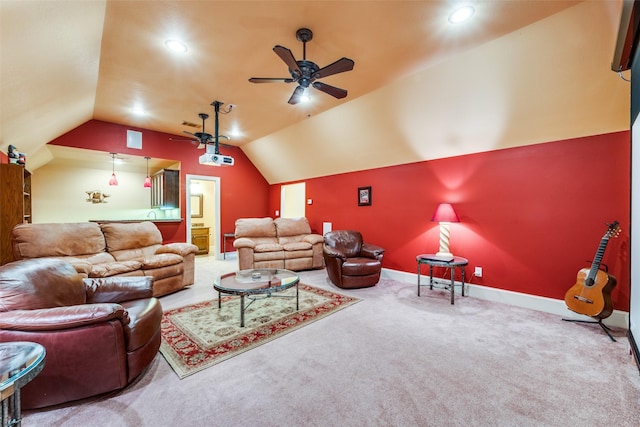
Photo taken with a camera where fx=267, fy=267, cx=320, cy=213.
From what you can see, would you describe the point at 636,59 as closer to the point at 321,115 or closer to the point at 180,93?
the point at 321,115

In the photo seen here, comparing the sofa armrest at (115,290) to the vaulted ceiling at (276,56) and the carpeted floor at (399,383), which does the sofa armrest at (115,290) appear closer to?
the carpeted floor at (399,383)

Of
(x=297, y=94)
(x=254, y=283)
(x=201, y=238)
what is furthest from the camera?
(x=201, y=238)

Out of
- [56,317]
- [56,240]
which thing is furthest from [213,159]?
[56,317]

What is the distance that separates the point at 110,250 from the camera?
386cm

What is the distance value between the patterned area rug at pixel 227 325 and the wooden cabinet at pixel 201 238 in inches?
163

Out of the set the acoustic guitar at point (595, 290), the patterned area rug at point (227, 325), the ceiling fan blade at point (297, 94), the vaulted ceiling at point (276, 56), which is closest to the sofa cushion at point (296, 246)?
the patterned area rug at point (227, 325)

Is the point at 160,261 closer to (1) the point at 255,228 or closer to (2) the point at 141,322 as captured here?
(2) the point at 141,322

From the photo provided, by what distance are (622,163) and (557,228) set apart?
33.6 inches

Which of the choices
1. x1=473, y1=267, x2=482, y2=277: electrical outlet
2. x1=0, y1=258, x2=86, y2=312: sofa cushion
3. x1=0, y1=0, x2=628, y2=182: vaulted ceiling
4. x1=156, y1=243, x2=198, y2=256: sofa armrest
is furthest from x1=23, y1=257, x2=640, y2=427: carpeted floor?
x1=0, y1=0, x2=628, y2=182: vaulted ceiling

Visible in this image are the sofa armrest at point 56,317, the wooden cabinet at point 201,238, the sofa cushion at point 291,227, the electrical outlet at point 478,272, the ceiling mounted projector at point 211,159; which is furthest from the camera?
the wooden cabinet at point 201,238

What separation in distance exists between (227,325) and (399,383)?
1.75 meters

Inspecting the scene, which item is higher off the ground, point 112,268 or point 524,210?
point 524,210

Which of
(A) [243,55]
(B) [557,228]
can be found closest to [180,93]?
(A) [243,55]

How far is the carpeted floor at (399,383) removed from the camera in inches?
61.3
